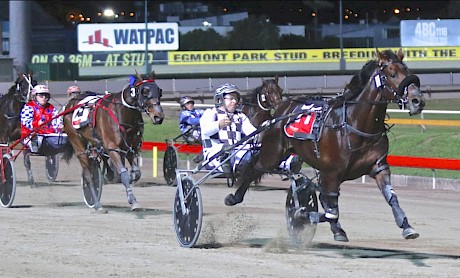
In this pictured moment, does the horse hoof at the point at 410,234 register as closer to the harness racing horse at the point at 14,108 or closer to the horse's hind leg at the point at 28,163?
the horse's hind leg at the point at 28,163

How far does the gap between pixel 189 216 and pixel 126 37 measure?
47556 mm

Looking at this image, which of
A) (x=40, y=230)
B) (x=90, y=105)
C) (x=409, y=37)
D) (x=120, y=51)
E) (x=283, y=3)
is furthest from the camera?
(x=283, y=3)

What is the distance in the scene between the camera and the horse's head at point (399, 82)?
947cm

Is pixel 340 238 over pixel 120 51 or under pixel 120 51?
under

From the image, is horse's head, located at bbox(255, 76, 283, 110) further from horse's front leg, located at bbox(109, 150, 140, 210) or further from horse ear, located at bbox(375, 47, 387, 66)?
horse ear, located at bbox(375, 47, 387, 66)

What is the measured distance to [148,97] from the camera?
45.6ft

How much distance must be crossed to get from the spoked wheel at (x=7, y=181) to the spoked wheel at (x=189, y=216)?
15.3ft

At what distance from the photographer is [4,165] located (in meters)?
15.4

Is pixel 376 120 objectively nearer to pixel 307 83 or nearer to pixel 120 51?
pixel 307 83

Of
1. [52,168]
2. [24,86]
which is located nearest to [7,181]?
[24,86]

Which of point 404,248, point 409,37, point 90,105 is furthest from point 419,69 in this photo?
point 404,248

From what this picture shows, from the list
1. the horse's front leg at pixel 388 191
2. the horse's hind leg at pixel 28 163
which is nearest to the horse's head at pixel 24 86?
the horse's hind leg at pixel 28 163

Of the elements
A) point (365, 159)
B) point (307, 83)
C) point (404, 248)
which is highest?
point (307, 83)

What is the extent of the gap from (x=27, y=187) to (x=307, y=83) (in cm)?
3019
